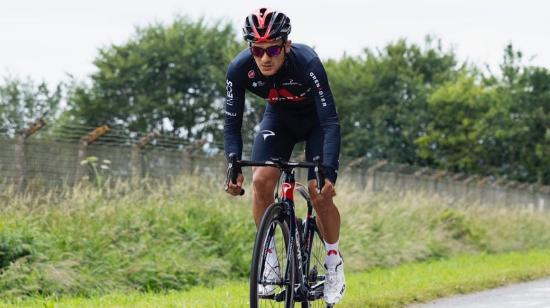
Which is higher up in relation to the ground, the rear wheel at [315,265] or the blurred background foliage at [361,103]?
the blurred background foliage at [361,103]

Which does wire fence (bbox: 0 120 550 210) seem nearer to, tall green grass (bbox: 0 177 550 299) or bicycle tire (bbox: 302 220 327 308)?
tall green grass (bbox: 0 177 550 299)

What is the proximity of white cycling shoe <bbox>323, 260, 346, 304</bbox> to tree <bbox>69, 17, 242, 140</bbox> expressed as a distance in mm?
49851

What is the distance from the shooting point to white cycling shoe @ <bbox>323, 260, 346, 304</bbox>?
6789mm

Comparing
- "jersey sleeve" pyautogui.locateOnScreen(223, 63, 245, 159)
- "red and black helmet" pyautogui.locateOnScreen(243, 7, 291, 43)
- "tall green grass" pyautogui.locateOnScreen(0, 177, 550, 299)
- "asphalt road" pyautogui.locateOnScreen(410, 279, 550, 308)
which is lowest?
"asphalt road" pyautogui.locateOnScreen(410, 279, 550, 308)

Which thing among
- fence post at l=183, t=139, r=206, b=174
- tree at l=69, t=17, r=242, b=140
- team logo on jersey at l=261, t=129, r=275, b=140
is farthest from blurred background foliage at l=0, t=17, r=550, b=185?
team logo on jersey at l=261, t=129, r=275, b=140

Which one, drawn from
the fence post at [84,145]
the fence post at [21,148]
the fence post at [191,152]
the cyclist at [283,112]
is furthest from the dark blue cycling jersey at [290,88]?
the fence post at [191,152]

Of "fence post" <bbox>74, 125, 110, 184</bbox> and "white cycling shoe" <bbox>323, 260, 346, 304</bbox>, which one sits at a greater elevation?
"fence post" <bbox>74, 125, 110, 184</bbox>

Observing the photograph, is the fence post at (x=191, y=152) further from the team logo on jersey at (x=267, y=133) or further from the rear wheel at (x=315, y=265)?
the team logo on jersey at (x=267, y=133)

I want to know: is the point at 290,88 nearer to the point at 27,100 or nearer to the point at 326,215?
the point at 326,215

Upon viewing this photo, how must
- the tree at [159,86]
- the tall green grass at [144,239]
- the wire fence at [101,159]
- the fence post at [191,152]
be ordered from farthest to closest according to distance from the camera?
the tree at [159,86], the fence post at [191,152], the wire fence at [101,159], the tall green grass at [144,239]

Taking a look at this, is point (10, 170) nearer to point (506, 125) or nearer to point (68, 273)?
point (68, 273)

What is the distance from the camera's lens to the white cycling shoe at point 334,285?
22.3 feet

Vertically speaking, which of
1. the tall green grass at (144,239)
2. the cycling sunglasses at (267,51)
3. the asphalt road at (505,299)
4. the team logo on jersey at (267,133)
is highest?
the cycling sunglasses at (267,51)

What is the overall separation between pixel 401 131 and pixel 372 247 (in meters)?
48.1
